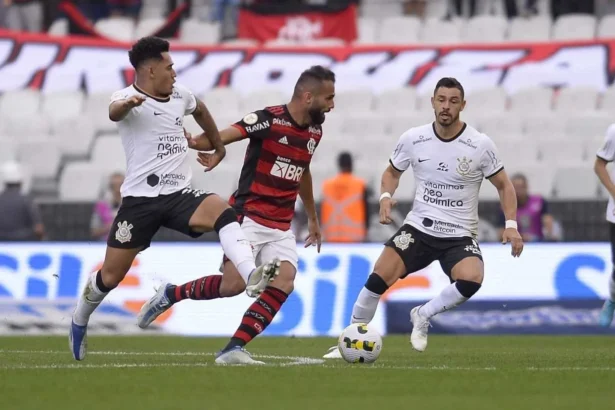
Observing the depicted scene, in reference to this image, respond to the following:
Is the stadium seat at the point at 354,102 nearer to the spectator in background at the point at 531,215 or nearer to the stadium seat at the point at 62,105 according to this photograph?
the stadium seat at the point at 62,105

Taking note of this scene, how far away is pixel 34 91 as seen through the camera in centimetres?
2500

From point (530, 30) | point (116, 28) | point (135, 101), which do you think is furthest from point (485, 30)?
point (135, 101)

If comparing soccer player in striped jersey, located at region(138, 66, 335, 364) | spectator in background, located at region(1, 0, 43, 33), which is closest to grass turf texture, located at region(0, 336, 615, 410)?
soccer player in striped jersey, located at region(138, 66, 335, 364)

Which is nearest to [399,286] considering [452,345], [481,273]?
[452,345]

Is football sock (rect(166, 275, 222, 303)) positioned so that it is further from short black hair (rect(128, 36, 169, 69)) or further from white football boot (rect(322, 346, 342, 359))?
short black hair (rect(128, 36, 169, 69))

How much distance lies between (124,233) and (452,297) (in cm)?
277

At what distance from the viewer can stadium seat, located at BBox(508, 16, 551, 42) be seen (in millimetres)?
25016

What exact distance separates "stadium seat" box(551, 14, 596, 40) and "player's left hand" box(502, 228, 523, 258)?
14749mm

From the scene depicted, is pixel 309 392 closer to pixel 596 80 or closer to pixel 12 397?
pixel 12 397

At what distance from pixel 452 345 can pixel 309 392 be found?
5617 mm

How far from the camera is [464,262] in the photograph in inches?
440

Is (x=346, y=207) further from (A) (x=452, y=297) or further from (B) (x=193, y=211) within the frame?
(B) (x=193, y=211)

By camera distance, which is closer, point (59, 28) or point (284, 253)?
point (284, 253)

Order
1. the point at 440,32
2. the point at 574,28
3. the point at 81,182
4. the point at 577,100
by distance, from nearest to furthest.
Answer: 1. the point at 81,182
2. the point at 577,100
3. the point at 574,28
4. the point at 440,32
